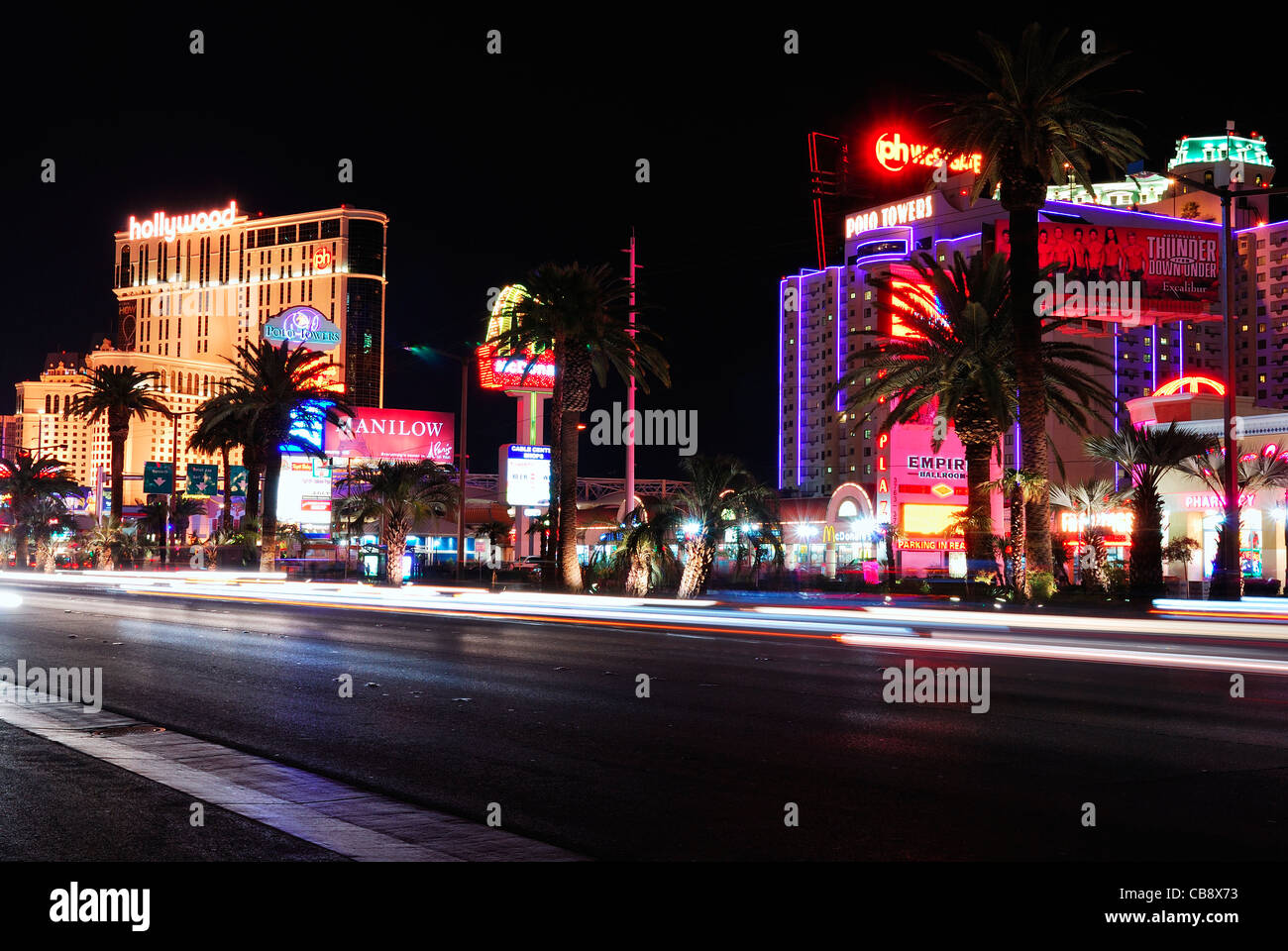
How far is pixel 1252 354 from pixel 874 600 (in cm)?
15236

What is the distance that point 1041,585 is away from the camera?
32.4 m

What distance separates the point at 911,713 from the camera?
12.0 m

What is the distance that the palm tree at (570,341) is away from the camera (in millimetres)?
40594

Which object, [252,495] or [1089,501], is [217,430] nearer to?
[252,495]

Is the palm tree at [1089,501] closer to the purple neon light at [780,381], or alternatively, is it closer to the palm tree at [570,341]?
the palm tree at [570,341]

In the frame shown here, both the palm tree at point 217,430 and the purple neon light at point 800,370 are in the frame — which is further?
the purple neon light at point 800,370

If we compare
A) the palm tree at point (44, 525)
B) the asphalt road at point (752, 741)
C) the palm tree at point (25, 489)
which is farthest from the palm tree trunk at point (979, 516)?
the palm tree at point (25, 489)

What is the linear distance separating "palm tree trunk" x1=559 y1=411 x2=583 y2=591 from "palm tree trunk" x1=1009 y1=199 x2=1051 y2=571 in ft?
46.7

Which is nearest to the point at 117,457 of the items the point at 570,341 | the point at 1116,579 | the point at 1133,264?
the point at 570,341

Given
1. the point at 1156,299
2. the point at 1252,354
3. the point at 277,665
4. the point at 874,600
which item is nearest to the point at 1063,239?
the point at 1156,299

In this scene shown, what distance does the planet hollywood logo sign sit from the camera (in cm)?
10675

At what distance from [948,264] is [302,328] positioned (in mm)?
71741

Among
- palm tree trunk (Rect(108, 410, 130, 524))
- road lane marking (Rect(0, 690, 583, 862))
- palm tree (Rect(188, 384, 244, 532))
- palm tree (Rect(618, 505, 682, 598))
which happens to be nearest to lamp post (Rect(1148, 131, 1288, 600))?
palm tree (Rect(618, 505, 682, 598))

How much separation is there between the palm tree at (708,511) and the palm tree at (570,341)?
4.22m
